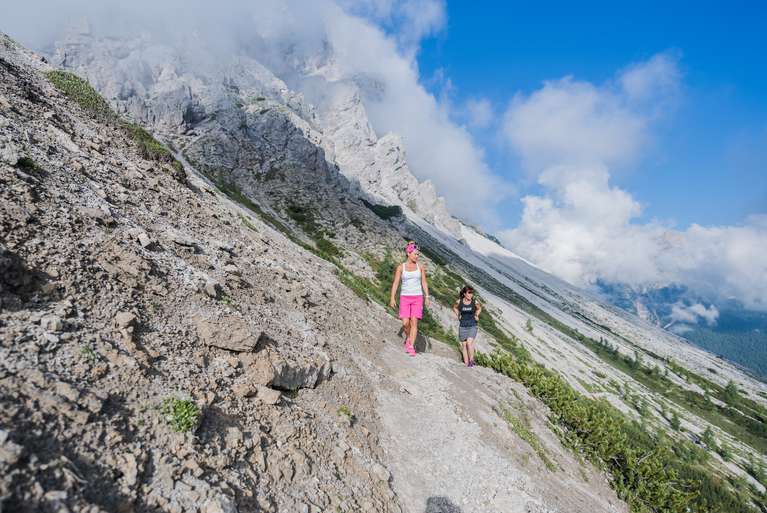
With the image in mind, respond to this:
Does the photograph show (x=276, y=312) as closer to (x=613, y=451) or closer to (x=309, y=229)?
(x=613, y=451)

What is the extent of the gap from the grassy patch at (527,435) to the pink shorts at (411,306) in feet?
15.5

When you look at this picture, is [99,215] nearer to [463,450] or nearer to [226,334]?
[226,334]

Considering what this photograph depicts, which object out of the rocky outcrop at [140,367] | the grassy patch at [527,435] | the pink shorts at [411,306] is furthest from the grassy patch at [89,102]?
the grassy patch at [527,435]

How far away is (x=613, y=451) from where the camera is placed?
51.3 feet

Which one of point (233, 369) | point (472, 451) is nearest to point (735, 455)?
point (472, 451)

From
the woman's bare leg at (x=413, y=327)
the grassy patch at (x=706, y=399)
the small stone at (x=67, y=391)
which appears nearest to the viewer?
the small stone at (x=67, y=391)

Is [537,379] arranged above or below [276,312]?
above

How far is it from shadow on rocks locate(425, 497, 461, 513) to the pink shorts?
280 inches

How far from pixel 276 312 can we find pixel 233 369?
4038 millimetres

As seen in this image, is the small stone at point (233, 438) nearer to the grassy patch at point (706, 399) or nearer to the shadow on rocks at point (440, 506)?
the shadow on rocks at point (440, 506)

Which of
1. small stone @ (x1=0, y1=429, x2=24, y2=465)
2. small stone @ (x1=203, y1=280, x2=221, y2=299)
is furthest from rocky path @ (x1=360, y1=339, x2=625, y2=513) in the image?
small stone @ (x1=0, y1=429, x2=24, y2=465)

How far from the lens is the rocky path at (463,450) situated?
353 inches

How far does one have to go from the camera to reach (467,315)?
1639 centimetres

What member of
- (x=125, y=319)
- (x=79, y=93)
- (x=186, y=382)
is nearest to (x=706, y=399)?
(x=186, y=382)
